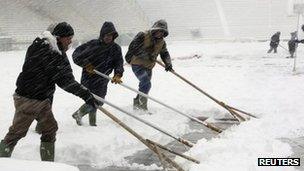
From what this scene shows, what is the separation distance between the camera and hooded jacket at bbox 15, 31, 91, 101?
4.82 meters

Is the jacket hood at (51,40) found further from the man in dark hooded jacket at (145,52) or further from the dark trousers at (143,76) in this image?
the dark trousers at (143,76)

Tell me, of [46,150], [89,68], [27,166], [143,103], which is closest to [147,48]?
[143,103]

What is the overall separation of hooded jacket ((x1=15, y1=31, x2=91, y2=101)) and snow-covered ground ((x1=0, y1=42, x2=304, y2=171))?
1012 millimetres

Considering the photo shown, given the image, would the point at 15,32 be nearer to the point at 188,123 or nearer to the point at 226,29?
the point at 226,29

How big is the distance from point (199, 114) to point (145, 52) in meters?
1.51

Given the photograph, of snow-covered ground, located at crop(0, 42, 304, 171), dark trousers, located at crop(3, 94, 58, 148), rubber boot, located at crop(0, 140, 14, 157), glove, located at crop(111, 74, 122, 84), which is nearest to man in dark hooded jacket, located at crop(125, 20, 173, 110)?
snow-covered ground, located at crop(0, 42, 304, 171)

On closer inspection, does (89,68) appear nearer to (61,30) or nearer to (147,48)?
(147,48)

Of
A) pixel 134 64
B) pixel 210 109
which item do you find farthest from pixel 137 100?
pixel 210 109

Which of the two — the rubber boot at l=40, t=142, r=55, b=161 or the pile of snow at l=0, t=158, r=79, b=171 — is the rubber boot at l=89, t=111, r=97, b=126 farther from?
the pile of snow at l=0, t=158, r=79, b=171

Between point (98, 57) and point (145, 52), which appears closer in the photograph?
point (98, 57)

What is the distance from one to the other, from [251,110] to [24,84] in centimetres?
481

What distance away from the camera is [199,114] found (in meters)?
8.72

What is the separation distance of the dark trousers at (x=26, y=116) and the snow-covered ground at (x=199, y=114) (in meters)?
0.64

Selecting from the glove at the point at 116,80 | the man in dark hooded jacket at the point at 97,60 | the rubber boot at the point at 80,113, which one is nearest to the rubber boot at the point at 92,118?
the man in dark hooded jacket at the point at 97,60
